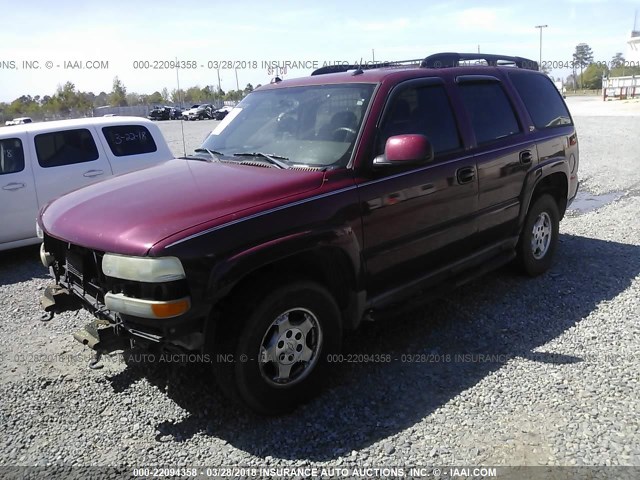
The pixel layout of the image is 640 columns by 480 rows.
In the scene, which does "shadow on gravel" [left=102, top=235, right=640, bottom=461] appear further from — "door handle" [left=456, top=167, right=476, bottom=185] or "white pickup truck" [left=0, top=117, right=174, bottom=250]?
"white pickup truck" [left=0, top=117, right=174, bottom=250]

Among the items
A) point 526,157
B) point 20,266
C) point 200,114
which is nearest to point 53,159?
point 20,266

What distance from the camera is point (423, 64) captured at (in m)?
4.48

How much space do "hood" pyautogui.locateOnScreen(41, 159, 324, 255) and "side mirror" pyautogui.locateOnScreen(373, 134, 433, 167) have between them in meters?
0.48

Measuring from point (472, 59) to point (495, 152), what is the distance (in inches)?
39.8

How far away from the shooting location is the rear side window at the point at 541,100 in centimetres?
518

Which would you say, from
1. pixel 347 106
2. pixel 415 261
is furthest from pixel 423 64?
pixel 415 261

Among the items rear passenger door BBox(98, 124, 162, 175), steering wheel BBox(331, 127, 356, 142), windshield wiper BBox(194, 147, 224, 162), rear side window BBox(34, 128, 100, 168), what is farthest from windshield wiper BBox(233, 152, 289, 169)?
rear side window BBox(34, 128, 100, 168)

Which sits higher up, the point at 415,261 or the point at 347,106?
the point at 347,106

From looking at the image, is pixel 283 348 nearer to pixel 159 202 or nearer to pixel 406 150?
pixel 159 202

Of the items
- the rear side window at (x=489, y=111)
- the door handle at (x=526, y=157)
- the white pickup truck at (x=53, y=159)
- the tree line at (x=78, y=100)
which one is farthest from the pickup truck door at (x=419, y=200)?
the tree line at (x=78, y=100)

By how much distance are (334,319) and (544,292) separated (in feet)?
8.51

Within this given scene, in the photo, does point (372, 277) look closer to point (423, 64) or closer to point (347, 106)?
point (347, 106)

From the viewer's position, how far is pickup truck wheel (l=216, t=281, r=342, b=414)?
2967mm

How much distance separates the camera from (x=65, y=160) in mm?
7016
